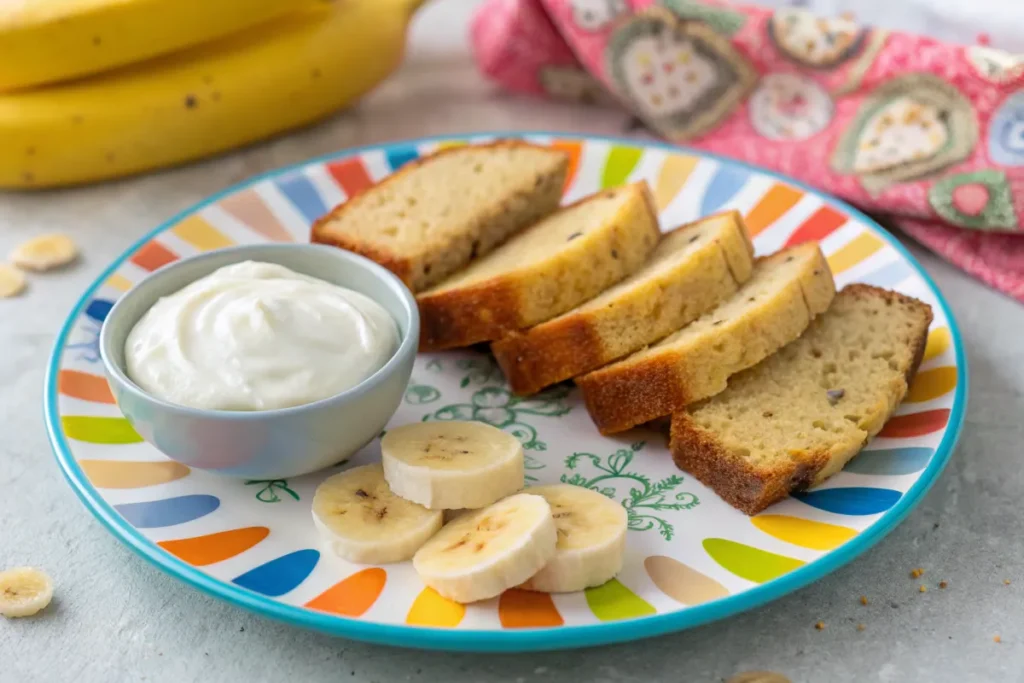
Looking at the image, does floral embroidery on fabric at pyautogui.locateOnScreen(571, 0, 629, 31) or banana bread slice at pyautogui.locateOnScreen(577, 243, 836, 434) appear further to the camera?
floral embroidery on fabric at pyautogui.locateOnScreen(571, 0, 629, 31)

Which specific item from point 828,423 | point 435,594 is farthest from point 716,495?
point 435,594

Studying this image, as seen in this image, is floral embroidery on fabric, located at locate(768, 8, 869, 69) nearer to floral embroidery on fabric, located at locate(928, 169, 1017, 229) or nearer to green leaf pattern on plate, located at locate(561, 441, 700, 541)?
floral embroidery on fabric, located at locate(928, 169, 1017, 229)

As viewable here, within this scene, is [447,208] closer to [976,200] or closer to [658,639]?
[658,639]

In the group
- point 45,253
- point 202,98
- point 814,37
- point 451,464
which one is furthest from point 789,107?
point 45,253

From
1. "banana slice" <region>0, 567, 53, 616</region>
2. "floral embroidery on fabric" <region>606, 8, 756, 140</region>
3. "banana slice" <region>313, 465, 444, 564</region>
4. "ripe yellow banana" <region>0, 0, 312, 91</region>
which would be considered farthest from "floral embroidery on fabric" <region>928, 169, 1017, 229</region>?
"banana slice" <region>0, 567, 53, 616</region>

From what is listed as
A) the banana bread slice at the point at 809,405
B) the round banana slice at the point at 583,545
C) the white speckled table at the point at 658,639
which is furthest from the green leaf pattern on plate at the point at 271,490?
the banana bread slice at the point at 809,405

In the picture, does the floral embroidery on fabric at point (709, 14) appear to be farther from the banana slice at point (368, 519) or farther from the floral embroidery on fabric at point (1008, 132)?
the banana slice at point (368, 519)
